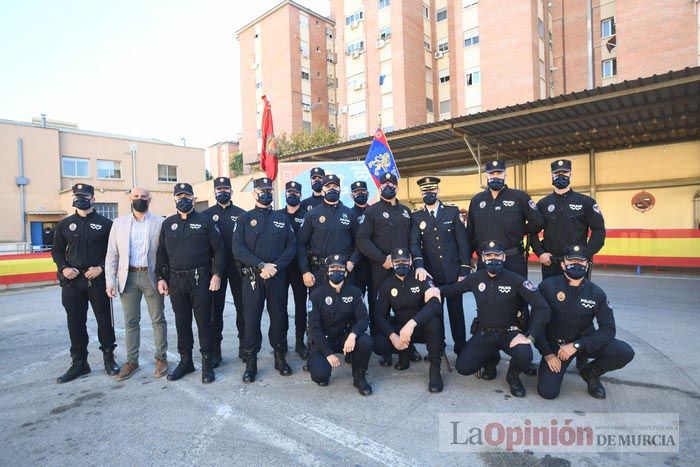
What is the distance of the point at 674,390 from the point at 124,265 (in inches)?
225

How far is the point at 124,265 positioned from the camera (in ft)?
14.9

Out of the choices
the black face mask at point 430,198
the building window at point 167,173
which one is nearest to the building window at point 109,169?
the building window at point 167,173

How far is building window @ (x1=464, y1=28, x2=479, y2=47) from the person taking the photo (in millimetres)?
25672

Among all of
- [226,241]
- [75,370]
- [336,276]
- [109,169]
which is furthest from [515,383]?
[109,169]

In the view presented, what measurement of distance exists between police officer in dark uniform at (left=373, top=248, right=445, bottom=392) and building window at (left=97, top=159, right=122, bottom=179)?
30803 mm

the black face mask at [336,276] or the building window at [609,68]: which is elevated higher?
the building window at [609,68]

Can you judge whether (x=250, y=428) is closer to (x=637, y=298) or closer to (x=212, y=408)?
(x=212, y=408)

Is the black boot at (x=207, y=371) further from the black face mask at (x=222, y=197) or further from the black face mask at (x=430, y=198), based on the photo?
the black face mask at (x=430, y=198)

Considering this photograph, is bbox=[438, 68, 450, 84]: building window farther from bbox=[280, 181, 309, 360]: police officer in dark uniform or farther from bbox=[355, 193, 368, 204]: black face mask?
bbox=[280, 181, 309, 360]: police officer in dark uniform

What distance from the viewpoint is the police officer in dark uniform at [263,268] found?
175 inches

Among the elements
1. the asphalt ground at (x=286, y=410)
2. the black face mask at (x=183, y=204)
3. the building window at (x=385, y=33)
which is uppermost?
the building window at (x=385, y=33)

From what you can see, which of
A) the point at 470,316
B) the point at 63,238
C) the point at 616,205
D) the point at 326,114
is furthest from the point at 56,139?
the point at 616,205

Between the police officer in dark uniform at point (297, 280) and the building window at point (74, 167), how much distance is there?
29.0 metres

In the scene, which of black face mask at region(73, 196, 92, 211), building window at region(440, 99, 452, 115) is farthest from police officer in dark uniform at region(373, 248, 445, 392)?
building window at region(440, 99, 452, 115)
